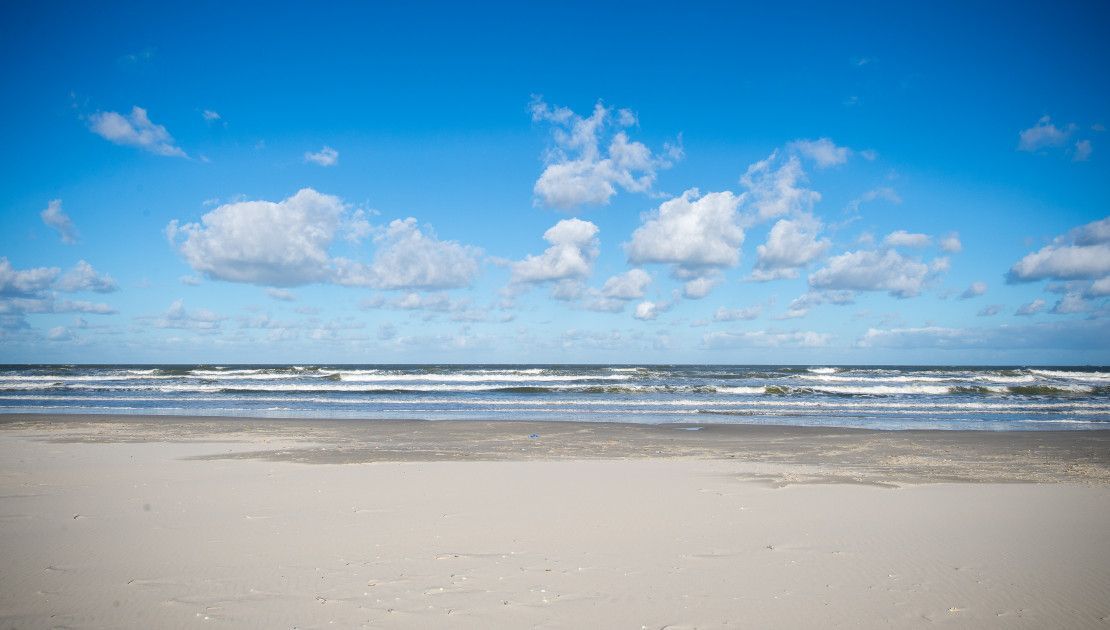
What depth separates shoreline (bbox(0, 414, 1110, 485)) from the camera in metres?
11.2

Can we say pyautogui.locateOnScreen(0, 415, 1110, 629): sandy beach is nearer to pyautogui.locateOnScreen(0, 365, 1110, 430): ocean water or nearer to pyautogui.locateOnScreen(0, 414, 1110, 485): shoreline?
pyautogui.locateOnScreen(0, 414, 1110, 485): shoreline

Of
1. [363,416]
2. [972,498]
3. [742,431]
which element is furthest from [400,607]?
[363,416]

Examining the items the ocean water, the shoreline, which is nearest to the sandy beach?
the shoreline

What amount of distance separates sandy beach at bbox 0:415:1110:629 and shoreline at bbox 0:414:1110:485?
210 millimetres

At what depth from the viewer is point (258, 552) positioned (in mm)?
5871

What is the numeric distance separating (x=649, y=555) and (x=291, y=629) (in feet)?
10.4

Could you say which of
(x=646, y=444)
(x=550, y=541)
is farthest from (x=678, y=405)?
(x=550, y=541)

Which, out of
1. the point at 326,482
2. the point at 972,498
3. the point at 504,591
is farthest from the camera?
Answer: the point at 326,482

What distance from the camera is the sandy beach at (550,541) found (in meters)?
4.61

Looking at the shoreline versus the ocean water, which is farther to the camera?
the ocean water

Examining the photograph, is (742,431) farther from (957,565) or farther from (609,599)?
(609,599)

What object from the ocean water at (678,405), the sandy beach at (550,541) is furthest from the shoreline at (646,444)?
the ocean water at (678,405)

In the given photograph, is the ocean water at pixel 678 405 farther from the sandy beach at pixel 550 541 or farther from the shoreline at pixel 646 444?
the sandy beach at pixel 550 541

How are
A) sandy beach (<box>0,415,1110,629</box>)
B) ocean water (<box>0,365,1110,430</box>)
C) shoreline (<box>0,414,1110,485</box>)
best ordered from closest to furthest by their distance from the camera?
sandy beach (<box>0,415,1110,629</box>) < shoreline (<box>0,414,1110,485</box>) < ocean water (<box>0,365,1110,430</box>)
